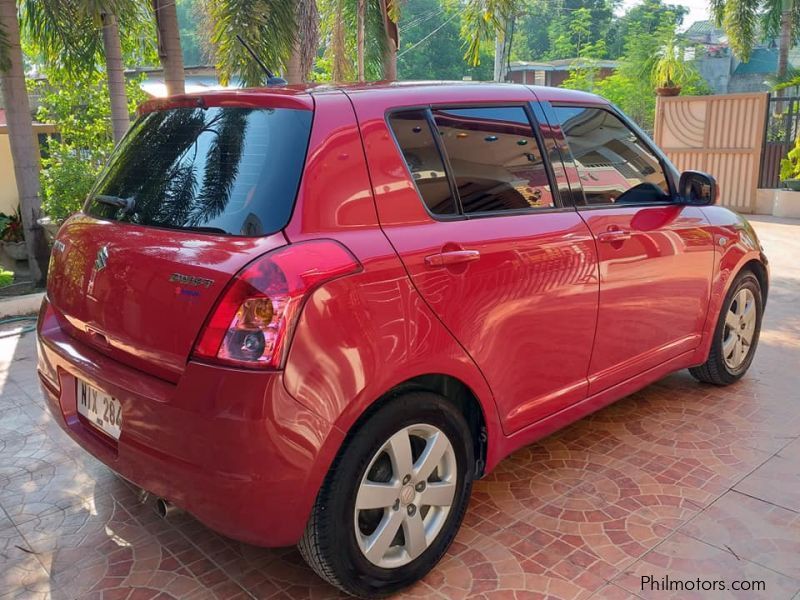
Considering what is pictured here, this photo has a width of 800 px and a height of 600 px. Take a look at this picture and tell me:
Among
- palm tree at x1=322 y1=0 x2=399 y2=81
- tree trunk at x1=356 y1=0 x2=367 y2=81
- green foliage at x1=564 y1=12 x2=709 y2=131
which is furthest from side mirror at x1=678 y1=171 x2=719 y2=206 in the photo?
green foliage at x1=564 y1=12 x2=709 y2=131

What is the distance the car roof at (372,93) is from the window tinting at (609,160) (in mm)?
183

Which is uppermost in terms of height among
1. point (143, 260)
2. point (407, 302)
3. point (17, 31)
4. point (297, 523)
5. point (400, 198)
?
point (17, 31)

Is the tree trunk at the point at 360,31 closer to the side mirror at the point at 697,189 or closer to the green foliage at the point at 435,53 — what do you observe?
the side mirror at the point at 697,189

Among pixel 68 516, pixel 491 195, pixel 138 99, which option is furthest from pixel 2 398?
pixel 138 99

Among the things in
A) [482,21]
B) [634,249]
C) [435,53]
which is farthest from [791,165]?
[435,53]

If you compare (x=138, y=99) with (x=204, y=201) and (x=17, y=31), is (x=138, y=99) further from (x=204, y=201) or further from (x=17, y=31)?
(x=204, y=201)

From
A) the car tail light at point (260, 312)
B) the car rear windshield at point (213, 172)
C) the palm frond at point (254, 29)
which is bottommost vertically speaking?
the car tail light at point (260, 312)

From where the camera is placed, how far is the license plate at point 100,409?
2.51m

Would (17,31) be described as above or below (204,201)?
above

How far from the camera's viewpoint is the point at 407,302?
248 cm

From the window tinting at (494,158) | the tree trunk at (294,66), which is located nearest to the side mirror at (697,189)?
the window tinting at (494,158)

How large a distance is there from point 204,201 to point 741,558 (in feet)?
7.82

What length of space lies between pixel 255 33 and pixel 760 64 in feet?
155

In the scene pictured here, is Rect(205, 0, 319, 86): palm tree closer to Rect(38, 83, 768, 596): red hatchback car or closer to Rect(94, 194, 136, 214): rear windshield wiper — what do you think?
Rect(94, 194, 136, 214): rear windshield wiper
